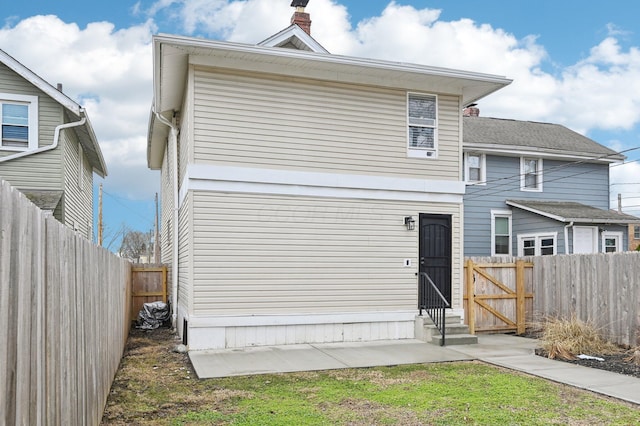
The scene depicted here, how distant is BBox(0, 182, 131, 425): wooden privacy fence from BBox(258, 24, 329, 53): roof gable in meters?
7.40

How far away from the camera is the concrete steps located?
1018 centimetres

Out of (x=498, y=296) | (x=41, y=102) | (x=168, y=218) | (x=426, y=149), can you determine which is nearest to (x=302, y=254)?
(x=426, y=149)

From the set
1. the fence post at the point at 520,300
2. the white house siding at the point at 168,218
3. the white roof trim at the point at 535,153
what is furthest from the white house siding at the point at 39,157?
the white roof trim at the point at 535,153

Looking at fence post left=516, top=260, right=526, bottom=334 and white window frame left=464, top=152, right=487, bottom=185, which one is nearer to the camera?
fence post left=516, top=260, right=526, bottom=334

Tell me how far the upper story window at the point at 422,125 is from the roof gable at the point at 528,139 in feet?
20.6

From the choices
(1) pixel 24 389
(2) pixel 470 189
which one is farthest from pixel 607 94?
(1) pixel 24 389

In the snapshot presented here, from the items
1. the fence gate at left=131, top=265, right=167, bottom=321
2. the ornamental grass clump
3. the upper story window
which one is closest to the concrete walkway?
the ornamental grass clump

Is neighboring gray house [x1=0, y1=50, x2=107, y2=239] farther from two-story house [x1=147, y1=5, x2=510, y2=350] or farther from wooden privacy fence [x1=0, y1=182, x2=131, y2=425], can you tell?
wooden privacy fence [x1=0, y1=182, x2=131, y2=425]

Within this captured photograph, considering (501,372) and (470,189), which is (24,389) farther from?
(470,189)

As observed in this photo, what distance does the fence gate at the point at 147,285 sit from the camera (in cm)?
1392

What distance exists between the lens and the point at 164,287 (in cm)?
1407

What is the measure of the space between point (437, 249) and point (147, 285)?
7.55 m

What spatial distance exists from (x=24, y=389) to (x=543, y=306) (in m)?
11.6

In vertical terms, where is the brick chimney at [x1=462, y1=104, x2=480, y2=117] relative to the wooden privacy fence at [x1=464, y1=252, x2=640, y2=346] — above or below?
above
